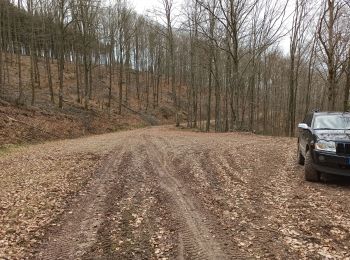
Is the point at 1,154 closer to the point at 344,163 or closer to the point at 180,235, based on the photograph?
the point at 180,235

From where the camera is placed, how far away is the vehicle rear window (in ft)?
30.9

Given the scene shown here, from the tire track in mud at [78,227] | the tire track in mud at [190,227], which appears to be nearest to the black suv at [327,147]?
the tire track in mud at [190,227]

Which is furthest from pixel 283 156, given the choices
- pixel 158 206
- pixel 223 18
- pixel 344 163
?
pixel 223 18

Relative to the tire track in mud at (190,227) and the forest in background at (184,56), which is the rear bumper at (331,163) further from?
the forest in background at (184,56)

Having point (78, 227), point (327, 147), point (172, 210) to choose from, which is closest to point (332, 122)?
point (327, 147)

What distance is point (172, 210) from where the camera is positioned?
22.0ft

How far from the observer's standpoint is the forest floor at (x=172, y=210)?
16.7ft

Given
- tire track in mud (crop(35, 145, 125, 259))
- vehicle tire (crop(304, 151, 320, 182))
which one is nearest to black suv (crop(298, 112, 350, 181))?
vehicle tire (crop(304, 151, 320, 182))

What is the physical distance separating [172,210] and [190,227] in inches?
36.2

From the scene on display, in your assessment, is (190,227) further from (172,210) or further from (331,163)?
(331,163)

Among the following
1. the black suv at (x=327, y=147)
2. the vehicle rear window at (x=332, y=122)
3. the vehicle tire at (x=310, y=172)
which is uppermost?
the vehicle rear window at (x=332, y=122)

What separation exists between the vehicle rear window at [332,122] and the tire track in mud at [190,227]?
409 centimetres

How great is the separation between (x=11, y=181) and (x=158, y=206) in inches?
197

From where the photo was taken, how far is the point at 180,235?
5.51 meters
